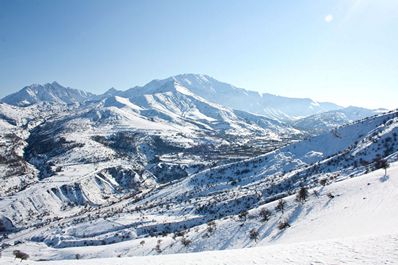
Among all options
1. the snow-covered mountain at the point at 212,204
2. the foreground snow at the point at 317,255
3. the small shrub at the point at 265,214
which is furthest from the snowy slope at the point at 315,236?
the small shrub at the point at 265,214

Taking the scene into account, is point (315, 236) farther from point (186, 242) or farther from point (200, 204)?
point (200, 204)

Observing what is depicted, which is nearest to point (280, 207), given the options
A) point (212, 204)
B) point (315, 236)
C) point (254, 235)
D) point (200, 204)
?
point (254, 235)

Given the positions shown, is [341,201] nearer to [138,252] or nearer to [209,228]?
[209,228]

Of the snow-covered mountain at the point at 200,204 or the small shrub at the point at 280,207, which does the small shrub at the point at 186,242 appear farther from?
the small shrub at the point at 280,207

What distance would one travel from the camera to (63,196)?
170 m

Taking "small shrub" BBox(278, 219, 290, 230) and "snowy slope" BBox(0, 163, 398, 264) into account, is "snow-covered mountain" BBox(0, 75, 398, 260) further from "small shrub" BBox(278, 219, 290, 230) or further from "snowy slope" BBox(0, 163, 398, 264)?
"snowy slope" BBox(0, 163, 398, 264)

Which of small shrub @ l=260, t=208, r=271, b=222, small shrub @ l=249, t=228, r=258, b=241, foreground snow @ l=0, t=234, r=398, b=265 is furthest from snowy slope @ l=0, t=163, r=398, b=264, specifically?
small shrub @ l=260, t=208, r=271, b=222

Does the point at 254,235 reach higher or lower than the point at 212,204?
higher

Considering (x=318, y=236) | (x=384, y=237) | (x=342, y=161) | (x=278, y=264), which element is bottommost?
(x=342, y=161)

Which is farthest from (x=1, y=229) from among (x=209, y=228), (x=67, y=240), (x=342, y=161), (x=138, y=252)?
(x=342, y=161)

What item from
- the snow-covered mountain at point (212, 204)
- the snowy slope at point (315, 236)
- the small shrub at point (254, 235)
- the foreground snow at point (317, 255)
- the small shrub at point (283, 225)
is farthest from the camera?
the snow-covered mountain at point (212, 204)

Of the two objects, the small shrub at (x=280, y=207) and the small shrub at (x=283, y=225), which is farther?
the small shrub at (x=280, y=207)

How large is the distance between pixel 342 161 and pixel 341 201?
210 feet

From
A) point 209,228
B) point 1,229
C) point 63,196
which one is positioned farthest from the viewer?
point 63,196
